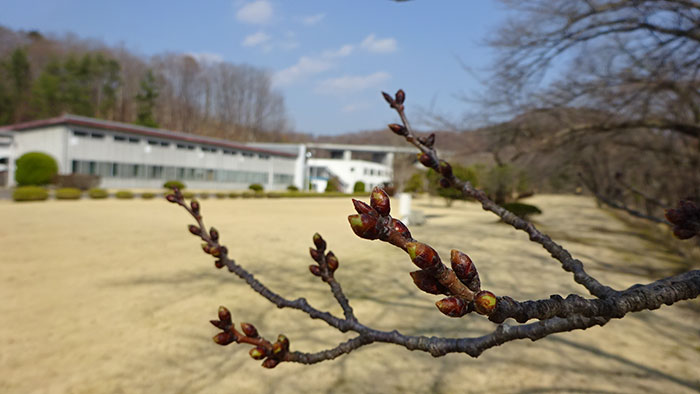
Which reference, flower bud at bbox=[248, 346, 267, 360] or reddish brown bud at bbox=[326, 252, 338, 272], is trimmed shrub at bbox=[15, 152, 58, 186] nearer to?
reddish brown bud at bbox=[326, 252, 338, 272]

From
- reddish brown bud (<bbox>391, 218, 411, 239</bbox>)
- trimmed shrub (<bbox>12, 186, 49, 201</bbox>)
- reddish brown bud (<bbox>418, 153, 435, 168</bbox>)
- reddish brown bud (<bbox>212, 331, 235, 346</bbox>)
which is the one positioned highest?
reddish brown bud (<bbox>418, 153, 435, 168</bbox>)

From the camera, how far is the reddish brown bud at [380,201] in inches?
18.1

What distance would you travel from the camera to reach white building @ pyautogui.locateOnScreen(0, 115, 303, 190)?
94.7 feet

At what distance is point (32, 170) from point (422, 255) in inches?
1311

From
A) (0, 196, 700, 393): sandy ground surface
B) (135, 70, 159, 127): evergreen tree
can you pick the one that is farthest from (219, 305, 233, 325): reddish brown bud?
(135, 70, 159, 127): evergreen tree

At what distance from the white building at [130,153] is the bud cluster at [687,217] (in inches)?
1371

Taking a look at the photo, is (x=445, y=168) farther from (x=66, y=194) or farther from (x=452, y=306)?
(x=66, y=194)

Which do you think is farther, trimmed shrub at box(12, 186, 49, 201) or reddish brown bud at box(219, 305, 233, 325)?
trimmed shrub at box(12, 186, 49, 201)

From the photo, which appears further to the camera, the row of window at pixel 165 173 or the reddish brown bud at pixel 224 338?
the row of window at pixel 165 173

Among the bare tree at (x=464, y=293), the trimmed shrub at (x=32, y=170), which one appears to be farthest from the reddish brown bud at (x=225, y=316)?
the trimmed shrub at (x=32, y=170)

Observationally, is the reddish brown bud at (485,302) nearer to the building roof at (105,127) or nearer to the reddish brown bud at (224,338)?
the reddish brown bud at (224,338)

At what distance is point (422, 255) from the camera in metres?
0.45

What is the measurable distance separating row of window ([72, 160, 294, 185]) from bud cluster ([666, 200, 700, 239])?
35.5m

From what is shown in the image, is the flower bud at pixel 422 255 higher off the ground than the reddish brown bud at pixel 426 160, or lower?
lower
